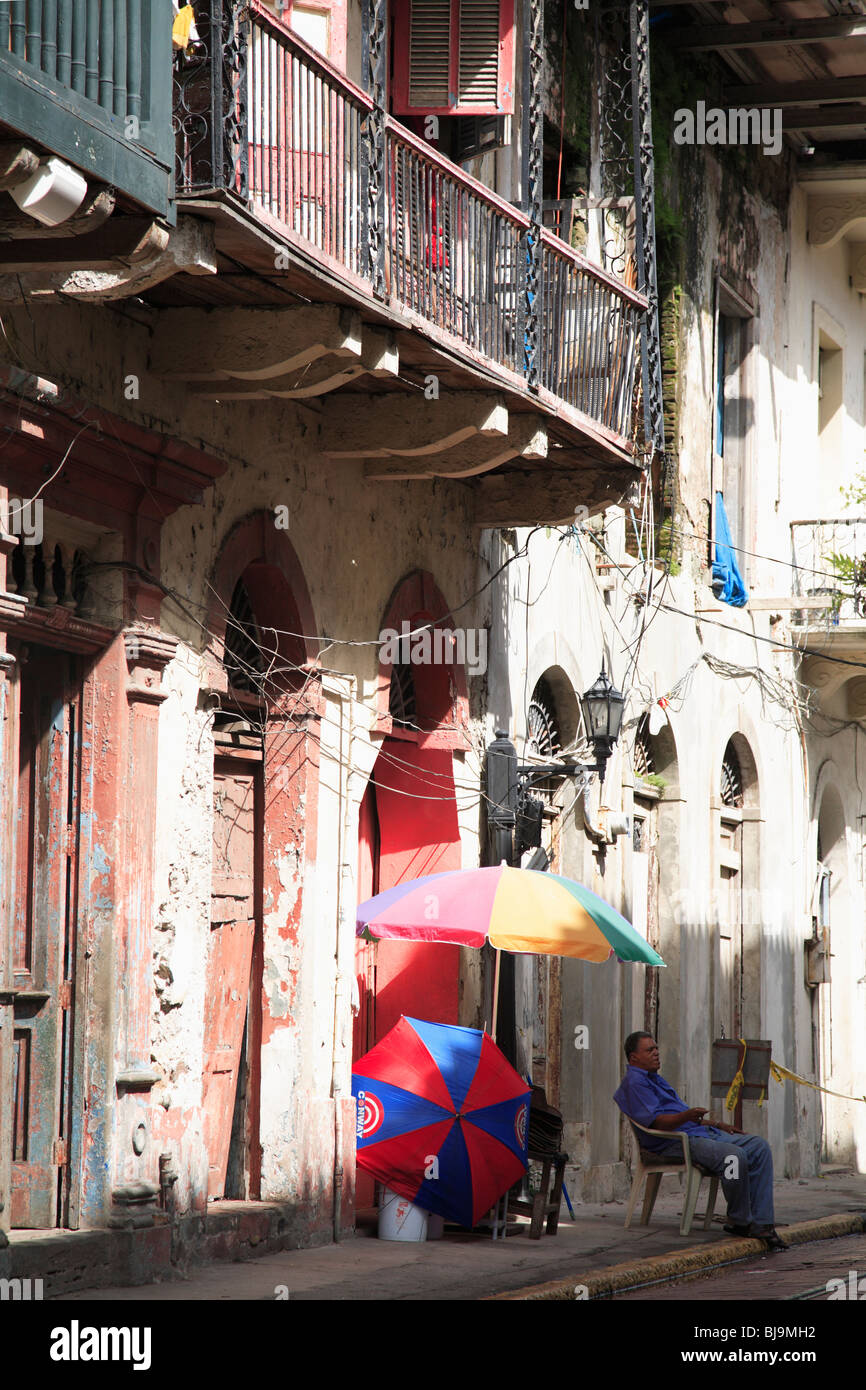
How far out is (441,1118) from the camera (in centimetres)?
1057

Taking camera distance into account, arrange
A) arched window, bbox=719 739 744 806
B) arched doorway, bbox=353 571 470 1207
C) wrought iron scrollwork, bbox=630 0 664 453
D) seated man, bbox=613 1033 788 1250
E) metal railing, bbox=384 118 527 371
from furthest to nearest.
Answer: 1. arched window, bbox=719 739 744 806
2. arched doorway, bbox=353 571 470 1207
3. wrought iron scrollwork, bbox=630 0 664 453
4. seated man, bbox=613 1033 788 1250
5. metal railing, bbox=384 118 527 371

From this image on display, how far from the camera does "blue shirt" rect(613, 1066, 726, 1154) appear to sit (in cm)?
1182

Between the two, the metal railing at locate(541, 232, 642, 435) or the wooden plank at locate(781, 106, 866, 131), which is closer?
the metal railing at locate(541, 232, 642, 435)

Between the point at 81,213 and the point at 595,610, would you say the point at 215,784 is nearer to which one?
the point at 81,213

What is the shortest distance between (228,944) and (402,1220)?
188cm

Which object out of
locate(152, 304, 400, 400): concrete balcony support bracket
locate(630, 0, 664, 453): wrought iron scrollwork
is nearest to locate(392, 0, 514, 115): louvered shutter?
locate(630, 0, 664, 453): wrought iron scrollwork

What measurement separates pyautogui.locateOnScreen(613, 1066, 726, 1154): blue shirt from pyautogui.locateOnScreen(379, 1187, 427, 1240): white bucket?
1420mm

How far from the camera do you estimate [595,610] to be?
15.1 m

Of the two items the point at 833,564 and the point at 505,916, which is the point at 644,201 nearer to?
the point at 505,916

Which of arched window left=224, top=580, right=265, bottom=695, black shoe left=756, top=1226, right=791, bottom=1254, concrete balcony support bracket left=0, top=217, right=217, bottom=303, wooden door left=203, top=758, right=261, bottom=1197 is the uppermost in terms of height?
concrete balcony support bracket left=0, top=217, right=217, bottom=303

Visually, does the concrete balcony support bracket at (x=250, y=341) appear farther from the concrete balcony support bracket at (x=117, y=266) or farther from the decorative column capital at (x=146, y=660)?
the decorative column capital at (x=146, y=660)

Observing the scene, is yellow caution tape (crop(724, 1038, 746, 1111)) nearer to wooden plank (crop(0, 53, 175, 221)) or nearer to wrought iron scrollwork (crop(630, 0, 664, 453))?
wrought iron scrollwork (crop(630, 0, 664, 453))
